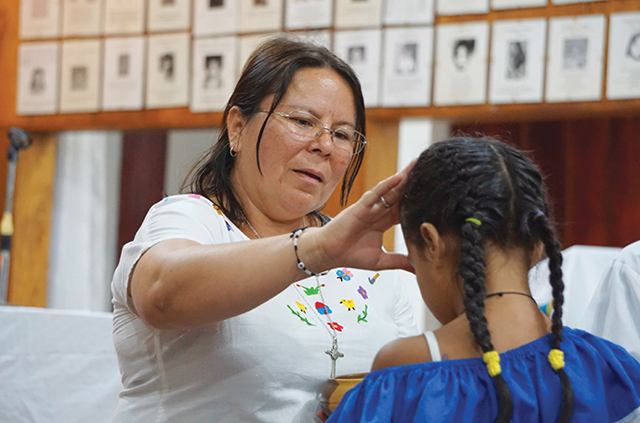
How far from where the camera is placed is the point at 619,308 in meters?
1.62

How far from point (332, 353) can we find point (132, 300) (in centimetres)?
42

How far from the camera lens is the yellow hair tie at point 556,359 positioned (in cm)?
106

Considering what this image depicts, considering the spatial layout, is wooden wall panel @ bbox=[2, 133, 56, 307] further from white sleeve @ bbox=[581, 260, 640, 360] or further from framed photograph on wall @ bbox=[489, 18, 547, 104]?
white sleeve @ bbox=[581, 260, 640, 360]

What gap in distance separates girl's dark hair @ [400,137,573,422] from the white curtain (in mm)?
3091

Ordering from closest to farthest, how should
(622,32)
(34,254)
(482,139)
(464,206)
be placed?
(464,206) → (482,139) → (622,32) → (34,254)

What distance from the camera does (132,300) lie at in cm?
127

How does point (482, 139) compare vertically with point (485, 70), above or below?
below

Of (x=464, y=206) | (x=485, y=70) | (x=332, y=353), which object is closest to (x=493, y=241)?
(x=464, y=206)

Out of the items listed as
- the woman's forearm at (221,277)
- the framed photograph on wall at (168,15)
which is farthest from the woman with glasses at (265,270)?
the framed photograph on wall at (168,15)

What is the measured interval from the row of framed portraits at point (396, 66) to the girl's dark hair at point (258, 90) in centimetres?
74

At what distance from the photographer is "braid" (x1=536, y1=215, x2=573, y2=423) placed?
1049mm

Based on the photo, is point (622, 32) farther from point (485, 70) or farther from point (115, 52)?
point (115, 52)

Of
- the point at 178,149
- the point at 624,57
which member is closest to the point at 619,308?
the point at 624,57

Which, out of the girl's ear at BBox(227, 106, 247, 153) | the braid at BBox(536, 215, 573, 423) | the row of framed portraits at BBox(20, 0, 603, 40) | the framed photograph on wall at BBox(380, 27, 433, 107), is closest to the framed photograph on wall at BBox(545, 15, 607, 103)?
the row of framed portraits at BBox(20, 0, 603, 40)
